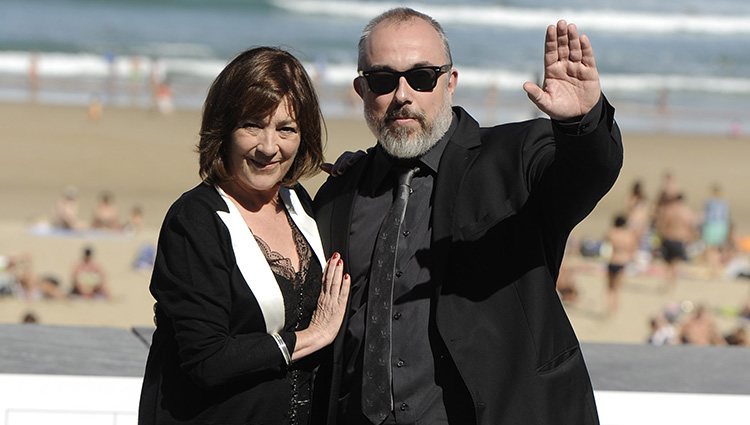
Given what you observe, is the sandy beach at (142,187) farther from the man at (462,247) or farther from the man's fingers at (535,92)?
the man's fingers at (535,92)

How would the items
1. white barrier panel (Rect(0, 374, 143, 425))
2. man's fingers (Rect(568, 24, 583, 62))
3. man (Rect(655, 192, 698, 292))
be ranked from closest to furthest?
man's fingers (Rect(568, 24, 583, 62)), white barrier panel (Rect(0, 374, 143, 425)), man (Rect(655, 192, 698, 292))

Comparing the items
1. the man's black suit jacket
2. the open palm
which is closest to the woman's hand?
the man's black suit jacket

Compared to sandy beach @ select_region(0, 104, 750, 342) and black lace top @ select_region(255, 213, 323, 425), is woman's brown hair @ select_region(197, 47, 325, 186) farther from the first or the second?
sandy beach @ select_region(0, 104, 750, 342)

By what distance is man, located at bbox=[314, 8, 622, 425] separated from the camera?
2.50 m

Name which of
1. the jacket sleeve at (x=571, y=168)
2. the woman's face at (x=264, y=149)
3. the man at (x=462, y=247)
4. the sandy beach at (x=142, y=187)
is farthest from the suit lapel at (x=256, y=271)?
the sandy beach at (x=142, y=187)

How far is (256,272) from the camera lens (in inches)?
104

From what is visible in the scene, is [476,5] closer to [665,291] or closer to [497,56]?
[497,56]

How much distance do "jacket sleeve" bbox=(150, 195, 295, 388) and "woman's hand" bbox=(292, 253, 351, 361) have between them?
0.10 m

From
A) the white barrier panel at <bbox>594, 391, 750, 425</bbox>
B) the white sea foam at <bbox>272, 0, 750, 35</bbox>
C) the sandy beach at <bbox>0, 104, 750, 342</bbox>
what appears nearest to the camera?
the white barrier panel at <bbox>594, 391, 750, 425</bbox>

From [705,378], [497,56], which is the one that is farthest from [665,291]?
[497,56]

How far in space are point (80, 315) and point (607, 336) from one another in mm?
5800

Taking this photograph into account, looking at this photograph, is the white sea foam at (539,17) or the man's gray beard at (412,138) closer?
the man's gray beard at (412,138)

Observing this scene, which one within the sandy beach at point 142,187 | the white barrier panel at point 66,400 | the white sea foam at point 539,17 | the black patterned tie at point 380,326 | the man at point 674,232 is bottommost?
the sandy beach at point 142,187

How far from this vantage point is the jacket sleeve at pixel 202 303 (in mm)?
2564
